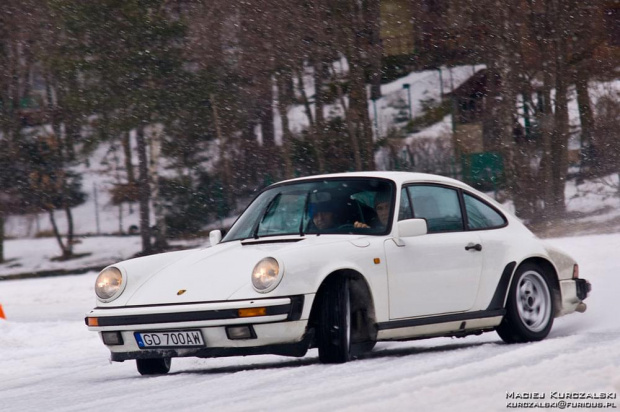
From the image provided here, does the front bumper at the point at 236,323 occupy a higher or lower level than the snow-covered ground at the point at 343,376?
higher

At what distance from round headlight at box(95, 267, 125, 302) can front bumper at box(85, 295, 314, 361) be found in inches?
16.2

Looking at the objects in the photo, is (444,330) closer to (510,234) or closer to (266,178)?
(510,234)

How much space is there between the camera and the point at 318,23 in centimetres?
2889

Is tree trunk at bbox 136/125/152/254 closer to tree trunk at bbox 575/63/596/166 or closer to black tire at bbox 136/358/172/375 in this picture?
tree trunk at bbox 575/63/596/166

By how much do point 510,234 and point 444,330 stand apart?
1.12m

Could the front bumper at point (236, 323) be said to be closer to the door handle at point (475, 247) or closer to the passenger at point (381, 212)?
the passenger at point (381, 212)

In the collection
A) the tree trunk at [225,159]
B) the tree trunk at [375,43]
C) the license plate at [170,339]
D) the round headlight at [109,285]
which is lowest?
the license plate at [170,339]

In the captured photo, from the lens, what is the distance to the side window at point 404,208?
7.76 meters

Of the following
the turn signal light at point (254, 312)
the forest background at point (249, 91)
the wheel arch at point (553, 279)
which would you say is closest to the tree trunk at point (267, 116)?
the forest background at point (249, 91)

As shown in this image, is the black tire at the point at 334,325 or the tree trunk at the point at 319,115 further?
the tree trunk at the point at 319,115

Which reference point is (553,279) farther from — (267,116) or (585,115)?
(267,116)

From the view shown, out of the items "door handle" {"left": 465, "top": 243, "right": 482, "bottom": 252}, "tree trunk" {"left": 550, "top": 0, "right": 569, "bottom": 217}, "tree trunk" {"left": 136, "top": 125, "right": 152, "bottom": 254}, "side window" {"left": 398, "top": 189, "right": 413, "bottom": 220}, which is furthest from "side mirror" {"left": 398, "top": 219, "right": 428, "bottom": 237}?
"tree trunk" {"left": 136, "top": 125, "right": 152, "bottom": 254}

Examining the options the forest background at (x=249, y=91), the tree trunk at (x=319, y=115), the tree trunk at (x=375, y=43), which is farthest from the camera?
the tree trunk at (x=319, y=115)

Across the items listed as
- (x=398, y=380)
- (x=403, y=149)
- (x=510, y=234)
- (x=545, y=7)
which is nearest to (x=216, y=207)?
(x=403, y=149)
